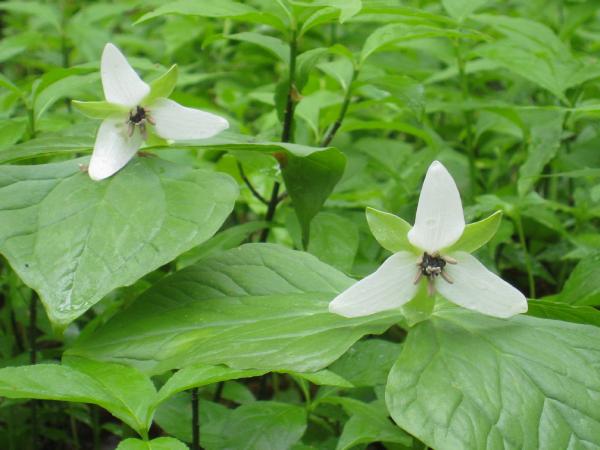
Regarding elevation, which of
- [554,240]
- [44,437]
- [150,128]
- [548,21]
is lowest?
[44,437]

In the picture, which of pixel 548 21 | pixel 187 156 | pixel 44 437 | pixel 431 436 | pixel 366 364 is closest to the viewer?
pixel 431 436

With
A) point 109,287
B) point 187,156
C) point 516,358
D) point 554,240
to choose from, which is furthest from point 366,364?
point 554,240

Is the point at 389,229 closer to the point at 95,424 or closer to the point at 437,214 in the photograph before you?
the point at 437,214

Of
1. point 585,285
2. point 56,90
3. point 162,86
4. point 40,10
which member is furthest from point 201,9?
point 40,10

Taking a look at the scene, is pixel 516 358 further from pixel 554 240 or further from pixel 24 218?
pixel 554 240

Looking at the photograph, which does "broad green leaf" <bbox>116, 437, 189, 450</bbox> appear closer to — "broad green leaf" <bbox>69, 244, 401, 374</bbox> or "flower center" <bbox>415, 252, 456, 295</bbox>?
"broad green leaf" <bbox>69, 244, 401, 374</bbox>

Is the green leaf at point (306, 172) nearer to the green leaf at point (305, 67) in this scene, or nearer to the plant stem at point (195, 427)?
the green leaf at point (305, 67)

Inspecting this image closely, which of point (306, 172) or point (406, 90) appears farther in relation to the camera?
point (406, 90)
